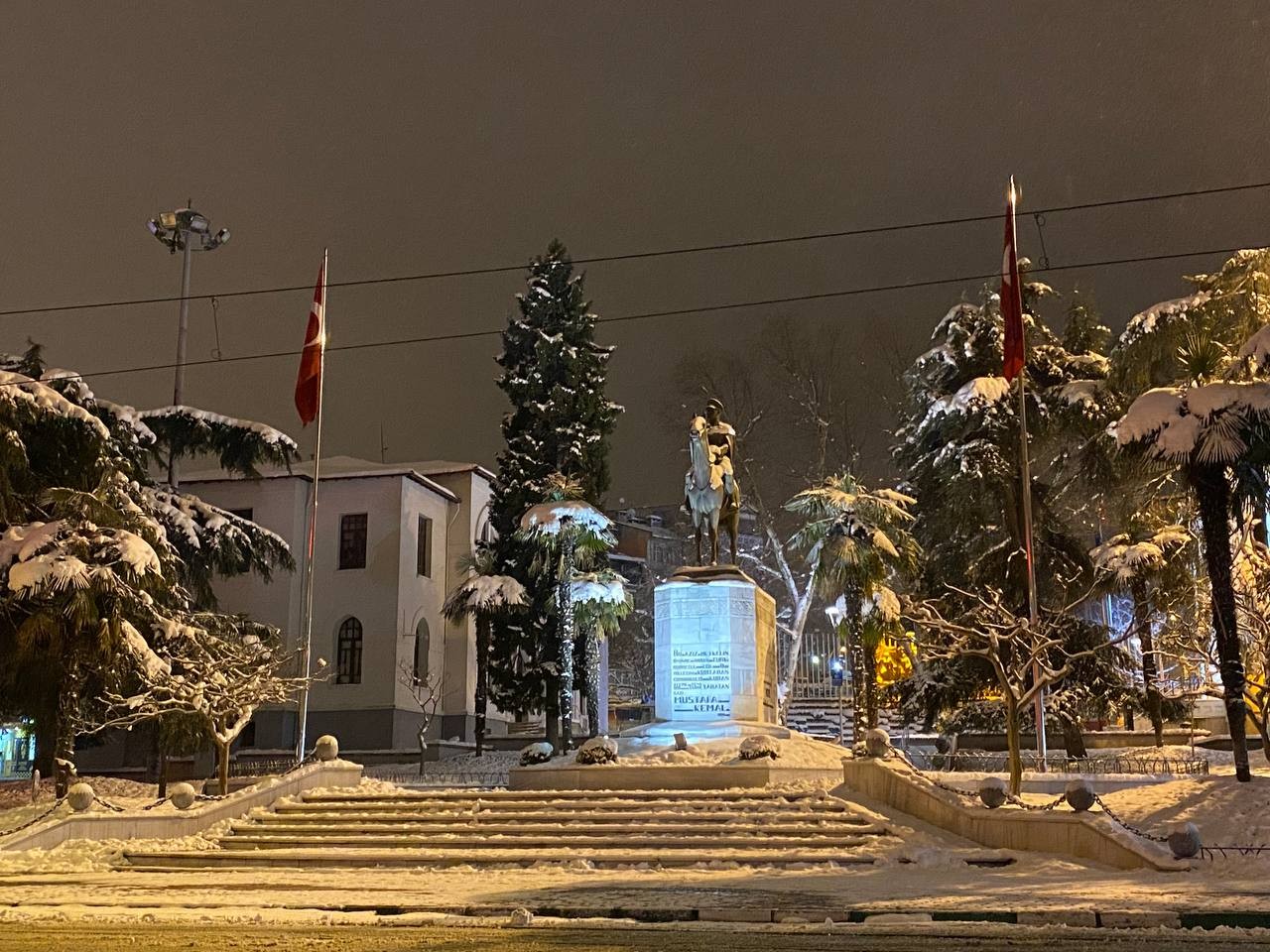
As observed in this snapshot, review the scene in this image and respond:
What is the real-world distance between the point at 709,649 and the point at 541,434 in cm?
1488

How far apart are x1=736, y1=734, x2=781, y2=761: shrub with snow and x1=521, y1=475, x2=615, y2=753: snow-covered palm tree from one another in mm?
12970

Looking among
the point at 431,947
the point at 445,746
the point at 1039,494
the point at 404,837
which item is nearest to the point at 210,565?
the point at 445,746

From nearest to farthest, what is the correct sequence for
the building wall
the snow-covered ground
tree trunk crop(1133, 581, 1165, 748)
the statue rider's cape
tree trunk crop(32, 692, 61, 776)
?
the snow-covered ground, tree trunk crop(32, 692, 61, 776), the statue rider's cape, tree trunk crop(1133, 581, 1165, 748), the building wall

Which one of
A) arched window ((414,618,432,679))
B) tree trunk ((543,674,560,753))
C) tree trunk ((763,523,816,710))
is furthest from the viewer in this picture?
arched window ((414,618,432,679))

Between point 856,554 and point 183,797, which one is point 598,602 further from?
point 183,797

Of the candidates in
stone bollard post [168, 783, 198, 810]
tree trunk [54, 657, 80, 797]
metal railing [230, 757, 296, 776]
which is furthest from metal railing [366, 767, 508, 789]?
stone bollard post [168, 783, 198, 810]

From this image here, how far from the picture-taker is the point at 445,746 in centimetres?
3922

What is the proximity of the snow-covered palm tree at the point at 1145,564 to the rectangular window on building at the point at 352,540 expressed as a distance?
75.3 feet

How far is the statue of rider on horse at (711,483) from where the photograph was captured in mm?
25453

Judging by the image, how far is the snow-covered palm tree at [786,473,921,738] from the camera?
86.1 ft

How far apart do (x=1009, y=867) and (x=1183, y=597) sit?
13.8m

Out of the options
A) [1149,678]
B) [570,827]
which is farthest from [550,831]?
[1149,678]

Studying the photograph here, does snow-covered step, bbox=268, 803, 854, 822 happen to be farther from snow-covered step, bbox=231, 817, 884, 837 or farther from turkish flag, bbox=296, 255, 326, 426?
turkish flag, bbox=296, 255, 326, 426

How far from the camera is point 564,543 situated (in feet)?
111
